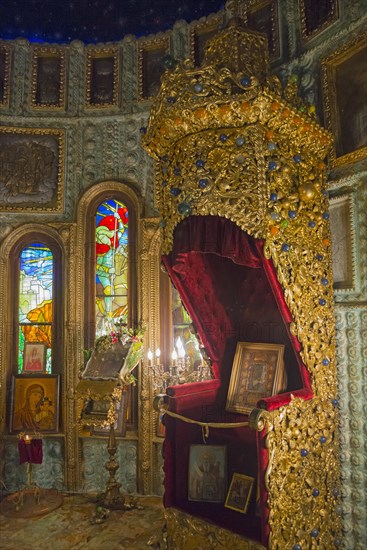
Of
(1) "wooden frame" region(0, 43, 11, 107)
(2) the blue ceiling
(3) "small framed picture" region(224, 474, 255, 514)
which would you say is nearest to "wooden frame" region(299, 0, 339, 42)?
(2) the blue ceiling

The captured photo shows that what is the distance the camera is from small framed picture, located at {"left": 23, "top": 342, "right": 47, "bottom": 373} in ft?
16.9

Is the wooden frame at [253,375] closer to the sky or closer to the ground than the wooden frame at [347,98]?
closer to the ground

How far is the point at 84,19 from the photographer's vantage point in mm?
5512

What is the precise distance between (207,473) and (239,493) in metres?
0.29

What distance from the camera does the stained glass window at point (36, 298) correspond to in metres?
5.27

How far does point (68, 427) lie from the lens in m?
5.01

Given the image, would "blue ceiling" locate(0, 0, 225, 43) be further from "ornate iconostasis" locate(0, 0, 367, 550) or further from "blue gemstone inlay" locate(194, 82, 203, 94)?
"blue gemstone inlay" locate(194, 82, 203, 94)

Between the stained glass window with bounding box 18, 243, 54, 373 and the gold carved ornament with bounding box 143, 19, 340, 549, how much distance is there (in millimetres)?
2405

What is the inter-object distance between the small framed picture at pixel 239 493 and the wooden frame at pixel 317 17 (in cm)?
375

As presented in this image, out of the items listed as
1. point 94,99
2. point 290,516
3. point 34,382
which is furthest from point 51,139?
point 290,516

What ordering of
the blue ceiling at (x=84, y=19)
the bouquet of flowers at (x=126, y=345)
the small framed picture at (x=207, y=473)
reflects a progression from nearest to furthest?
1. the small framed picture at (x=207, y=473)
2. the bouquet of flowers at (x=126, y=345)
3. the blue ceiling at (x=84, y=19)

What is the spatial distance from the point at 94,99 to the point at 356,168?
3326mm

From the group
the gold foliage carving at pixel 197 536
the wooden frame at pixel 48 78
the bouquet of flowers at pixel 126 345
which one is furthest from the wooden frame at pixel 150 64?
the gold foliage carving at pixel 197 536

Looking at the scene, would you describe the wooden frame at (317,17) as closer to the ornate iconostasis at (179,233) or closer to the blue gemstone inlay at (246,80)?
the ornate iconostasis at (179,233)
